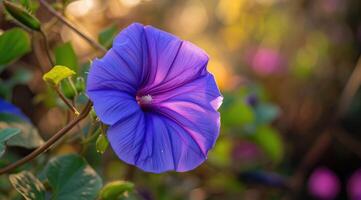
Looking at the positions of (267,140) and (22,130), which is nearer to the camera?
(22,130)

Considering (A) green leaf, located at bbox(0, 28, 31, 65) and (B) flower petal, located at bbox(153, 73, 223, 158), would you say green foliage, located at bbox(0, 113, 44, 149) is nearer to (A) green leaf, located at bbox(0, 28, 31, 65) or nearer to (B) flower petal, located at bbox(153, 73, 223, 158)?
(A) green leaf, located at bbox(0, 28, 31, 65)

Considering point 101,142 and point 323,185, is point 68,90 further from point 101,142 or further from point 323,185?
point 323,185

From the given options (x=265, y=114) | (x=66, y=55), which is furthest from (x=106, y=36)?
(x=265, y=114)

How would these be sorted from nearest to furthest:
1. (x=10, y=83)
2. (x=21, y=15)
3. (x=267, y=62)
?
(x=21, y=15) < (x=10, y=83) < (x=267, y=62)

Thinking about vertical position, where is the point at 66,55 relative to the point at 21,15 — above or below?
below

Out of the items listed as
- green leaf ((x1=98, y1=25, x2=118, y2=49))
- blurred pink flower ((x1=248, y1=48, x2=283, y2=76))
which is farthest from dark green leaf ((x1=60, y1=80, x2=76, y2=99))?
blurred pink flower ((x1=248, y1=48, x2=283, y2=76))
